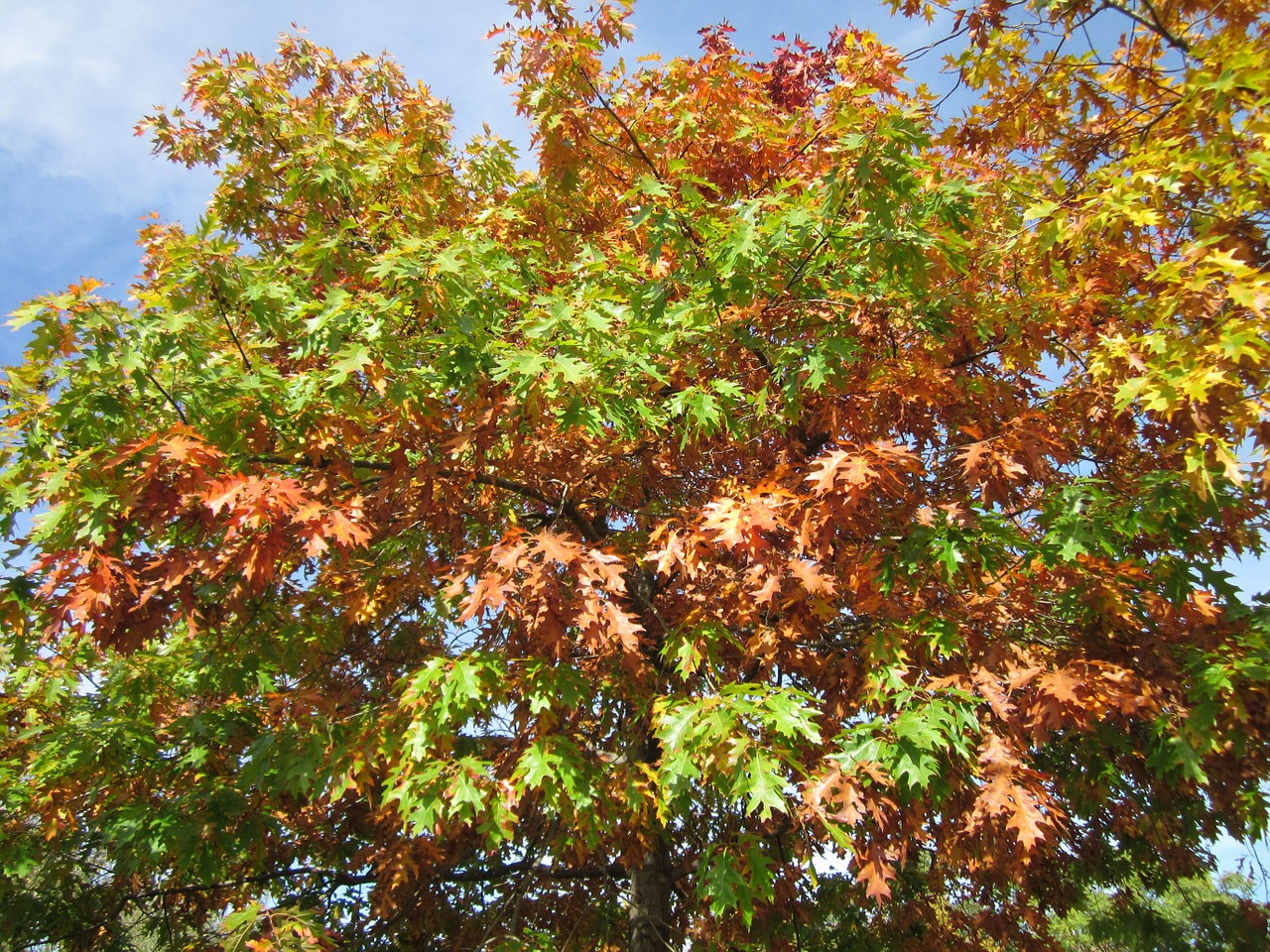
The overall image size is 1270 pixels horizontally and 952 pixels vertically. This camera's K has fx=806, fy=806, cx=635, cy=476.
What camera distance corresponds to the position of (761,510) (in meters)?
3.73

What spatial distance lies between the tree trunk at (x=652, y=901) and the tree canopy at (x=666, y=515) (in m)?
0.04

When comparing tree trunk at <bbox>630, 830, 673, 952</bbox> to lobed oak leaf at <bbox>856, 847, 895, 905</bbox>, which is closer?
lobed oak leaf at <bbox>856, 847, 895, 905</bbox>

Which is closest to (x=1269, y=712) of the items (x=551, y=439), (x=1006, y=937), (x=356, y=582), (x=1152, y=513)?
(x=1152, y=513)

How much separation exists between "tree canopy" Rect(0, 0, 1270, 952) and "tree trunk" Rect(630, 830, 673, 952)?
0.04 metres

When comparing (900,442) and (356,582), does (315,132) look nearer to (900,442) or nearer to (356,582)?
(356,582)

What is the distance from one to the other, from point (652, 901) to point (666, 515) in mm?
2742

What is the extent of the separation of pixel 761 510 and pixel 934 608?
4.56 ft

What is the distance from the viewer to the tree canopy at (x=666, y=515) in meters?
3.73

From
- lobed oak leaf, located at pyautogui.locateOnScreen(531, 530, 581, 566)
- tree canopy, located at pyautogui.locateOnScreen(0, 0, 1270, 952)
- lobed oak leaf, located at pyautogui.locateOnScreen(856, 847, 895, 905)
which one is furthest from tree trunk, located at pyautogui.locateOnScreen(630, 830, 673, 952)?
lobed oak leaf, located at pyautogui.locateOnScreen(531, 530, 581, 566)

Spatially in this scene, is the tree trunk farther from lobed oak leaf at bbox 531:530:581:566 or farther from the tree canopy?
lobed oak leaf at bbox 531:530:581:566

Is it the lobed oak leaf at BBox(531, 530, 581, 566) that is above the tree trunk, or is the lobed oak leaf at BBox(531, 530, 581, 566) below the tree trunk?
above

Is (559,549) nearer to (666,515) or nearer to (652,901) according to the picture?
(666,515)

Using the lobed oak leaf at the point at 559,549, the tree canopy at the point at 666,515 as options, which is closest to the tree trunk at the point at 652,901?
the tree canopy at the point at 666,515

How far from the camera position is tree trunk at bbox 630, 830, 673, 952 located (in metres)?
5.39
